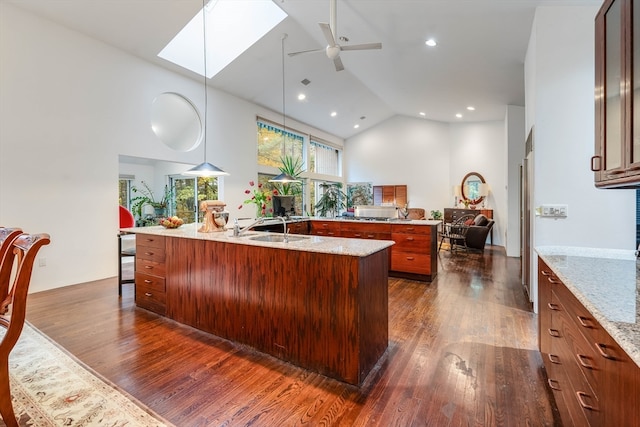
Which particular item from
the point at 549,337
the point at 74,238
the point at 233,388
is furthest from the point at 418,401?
the point at 74,238

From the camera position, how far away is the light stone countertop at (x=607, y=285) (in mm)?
800

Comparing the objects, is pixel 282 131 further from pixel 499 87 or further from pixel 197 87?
pixel 499 87

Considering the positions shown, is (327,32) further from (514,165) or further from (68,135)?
(514,165)

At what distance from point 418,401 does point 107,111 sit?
17.8ft

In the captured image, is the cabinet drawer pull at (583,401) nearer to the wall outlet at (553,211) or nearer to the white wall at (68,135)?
the wall outlet at (553,211)

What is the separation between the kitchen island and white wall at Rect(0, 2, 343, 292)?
2.43m

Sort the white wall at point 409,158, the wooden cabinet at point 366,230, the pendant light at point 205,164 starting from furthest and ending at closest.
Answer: the white wall at point 409,158 → the wooden cabinet at point 366,230 → the pendant light at point 205,164

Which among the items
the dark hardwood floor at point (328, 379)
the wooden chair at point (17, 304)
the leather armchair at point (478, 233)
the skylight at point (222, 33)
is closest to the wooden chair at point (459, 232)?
the leather armchair at point (478, 233)

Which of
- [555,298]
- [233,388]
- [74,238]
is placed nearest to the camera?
[555,298]

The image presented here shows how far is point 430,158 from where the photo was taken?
30.3ft

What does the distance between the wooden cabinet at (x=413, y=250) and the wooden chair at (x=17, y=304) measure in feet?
13.3

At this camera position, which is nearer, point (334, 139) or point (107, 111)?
point (107, 111)

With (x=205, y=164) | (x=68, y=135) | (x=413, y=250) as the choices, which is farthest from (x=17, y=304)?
(x=413, y=250)

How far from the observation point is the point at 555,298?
1574 millimetres
